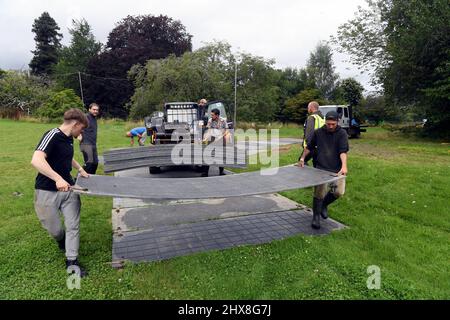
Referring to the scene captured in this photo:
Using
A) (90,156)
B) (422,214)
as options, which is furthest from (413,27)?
(90,156)

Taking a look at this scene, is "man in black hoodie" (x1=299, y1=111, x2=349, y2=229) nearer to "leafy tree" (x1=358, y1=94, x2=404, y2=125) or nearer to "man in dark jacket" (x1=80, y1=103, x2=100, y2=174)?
"man in dark jacket" (x1=80, y1=103, x2=100, y2=174)

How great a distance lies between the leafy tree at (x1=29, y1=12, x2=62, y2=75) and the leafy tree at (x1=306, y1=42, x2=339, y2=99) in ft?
135

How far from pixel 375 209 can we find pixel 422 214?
67cm

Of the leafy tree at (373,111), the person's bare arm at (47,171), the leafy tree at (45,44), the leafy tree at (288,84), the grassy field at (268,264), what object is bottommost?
the grassy field at (268,264)

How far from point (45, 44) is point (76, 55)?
39.7ft

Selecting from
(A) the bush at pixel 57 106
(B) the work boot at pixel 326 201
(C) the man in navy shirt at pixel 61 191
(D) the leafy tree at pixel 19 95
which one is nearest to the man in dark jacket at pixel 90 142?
(C) the man in navy shirt at pixel 61 191

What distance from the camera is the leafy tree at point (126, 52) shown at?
37219 mm

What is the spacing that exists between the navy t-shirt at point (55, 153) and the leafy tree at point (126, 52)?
35688 mm

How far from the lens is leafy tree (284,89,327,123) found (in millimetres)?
35656

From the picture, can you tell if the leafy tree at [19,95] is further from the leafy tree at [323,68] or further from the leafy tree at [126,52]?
the leafy tree at [323,68]

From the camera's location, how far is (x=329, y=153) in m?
4.41

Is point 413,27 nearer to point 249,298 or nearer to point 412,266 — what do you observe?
point 412,266

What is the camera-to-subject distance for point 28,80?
3494 centimetres

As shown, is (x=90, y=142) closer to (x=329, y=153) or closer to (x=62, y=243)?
(x=62, y=243)
